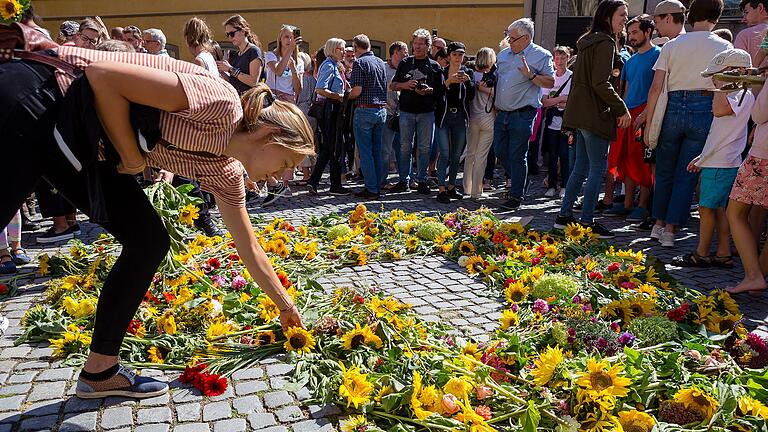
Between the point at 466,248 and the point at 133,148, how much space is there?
363 centimetres

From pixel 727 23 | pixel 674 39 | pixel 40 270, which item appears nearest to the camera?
pixel 40 270

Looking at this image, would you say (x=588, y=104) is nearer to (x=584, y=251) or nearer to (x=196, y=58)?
(x=584, y=251)


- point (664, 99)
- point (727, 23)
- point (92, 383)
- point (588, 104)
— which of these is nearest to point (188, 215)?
point (92, 383)

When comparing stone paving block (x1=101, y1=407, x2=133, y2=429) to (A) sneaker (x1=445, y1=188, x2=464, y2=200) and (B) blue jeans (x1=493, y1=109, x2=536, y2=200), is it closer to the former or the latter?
(B) blue jeans (x1=493, y1=109, x2=536, y2=200)

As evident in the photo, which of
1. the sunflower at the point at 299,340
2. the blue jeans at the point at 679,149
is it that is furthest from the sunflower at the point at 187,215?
the blue jeans at the point at 679,149

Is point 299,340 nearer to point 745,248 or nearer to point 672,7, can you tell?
point 745,248

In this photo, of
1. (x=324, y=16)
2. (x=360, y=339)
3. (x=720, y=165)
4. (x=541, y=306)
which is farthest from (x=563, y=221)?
(x=324, y=16)

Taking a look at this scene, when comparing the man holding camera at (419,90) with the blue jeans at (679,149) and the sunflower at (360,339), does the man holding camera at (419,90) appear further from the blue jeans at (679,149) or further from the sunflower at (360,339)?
the sunflower at (360,339)

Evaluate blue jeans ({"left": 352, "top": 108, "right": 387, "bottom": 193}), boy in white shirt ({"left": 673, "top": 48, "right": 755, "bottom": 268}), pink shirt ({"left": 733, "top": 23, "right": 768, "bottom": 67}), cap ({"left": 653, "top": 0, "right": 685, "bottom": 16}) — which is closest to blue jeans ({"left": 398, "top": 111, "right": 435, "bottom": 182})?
blue jeans ({"left": 352, "top": 108, "right": 387, "bottom": 193})

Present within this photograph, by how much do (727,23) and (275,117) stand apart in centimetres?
1374

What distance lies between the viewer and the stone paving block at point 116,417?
2703mm

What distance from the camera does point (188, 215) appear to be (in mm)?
4734

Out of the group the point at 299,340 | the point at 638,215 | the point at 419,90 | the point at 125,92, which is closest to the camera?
the point at 125,92

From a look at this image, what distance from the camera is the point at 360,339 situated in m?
3.19
